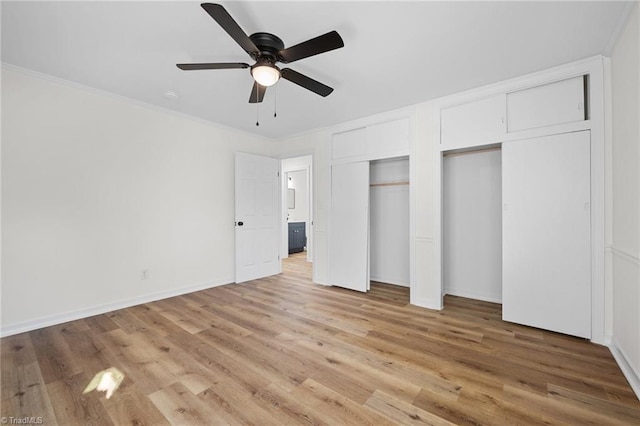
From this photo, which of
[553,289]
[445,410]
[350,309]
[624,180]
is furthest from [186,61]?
[553,289]

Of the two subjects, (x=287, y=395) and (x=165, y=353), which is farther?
(x=165, y=353)

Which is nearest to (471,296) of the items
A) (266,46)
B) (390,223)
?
(390,223)

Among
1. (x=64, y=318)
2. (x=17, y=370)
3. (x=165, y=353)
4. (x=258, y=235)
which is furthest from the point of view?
(x=258, y=235)

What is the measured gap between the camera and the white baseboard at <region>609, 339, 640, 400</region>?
177 cm

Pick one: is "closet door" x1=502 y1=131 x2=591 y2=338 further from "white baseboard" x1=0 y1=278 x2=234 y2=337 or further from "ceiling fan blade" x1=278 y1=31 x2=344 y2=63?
"white baseboard" x1=0 y1=278 x2=234 y2=337

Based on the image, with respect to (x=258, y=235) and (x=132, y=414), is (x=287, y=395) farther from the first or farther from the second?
(x=258, y=235)

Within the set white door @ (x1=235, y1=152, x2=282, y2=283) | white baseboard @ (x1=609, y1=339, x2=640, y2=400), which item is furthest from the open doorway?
white baseboard @ (x1=609, y1=339, x2=640, y2=400)

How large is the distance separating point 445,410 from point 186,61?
3.43 metres

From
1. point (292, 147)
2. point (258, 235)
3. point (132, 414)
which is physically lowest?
point (132, 414)

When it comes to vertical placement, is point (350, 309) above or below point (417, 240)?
below

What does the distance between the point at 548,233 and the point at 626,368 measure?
1.16 metres

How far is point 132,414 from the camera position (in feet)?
5.30

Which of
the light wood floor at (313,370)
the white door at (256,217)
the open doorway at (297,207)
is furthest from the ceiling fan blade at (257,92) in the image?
the open doorway at (297,207)

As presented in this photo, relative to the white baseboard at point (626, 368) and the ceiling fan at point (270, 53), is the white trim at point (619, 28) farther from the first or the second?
the white baseboard at point (626, 368)
